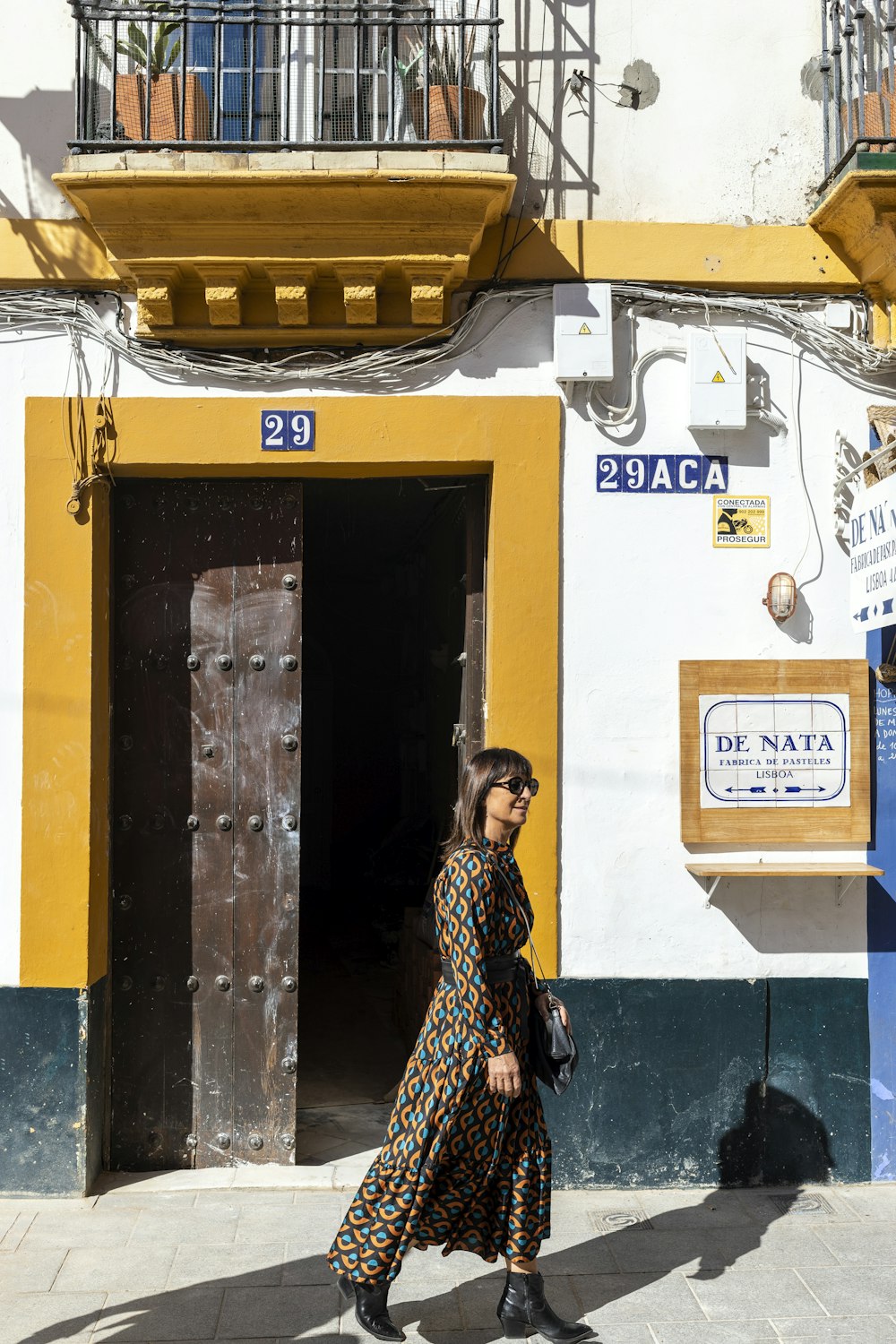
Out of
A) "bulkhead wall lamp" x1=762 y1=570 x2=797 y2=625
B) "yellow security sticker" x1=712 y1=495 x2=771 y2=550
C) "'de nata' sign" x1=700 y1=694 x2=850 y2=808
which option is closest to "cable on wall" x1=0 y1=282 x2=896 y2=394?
"yellow security sticker" x1=712 y1=495 x2=771 y2=550

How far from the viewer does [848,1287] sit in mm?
4191

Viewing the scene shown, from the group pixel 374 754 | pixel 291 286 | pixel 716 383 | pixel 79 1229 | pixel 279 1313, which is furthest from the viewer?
pixel 374 754

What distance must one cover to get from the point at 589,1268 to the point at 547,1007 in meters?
1.14

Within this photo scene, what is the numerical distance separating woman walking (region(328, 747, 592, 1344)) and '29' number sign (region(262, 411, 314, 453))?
1.82m

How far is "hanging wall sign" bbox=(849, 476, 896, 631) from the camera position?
14.9 ft

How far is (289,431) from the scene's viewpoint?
199 inches

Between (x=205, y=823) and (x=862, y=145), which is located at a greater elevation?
(x=862, y=145)

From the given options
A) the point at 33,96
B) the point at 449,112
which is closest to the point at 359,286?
the point at 449,112

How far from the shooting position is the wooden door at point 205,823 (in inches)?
205

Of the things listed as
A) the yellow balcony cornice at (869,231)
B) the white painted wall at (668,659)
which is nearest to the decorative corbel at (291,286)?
the white painted wall at (668,659)

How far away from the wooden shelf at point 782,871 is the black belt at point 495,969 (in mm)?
1355

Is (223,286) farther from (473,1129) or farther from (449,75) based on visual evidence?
(473,1129)

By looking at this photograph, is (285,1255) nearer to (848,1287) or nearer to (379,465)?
(848,1287)

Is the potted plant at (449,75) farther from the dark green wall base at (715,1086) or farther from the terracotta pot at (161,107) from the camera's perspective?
the dark green wall base at (715,1086)
